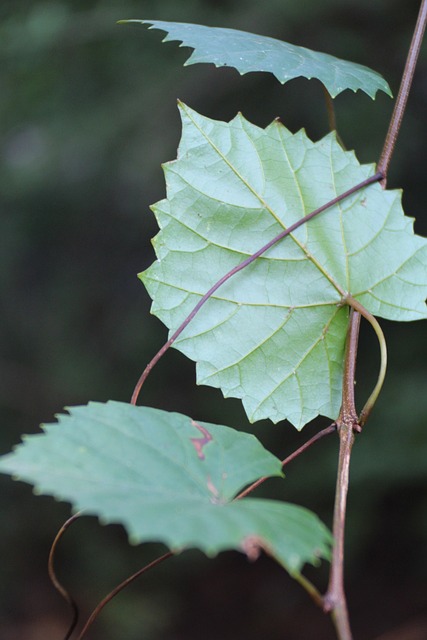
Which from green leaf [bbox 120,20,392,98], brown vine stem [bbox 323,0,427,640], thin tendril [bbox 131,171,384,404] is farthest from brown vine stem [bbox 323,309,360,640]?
green leaf [bbox 120,20,392,98]

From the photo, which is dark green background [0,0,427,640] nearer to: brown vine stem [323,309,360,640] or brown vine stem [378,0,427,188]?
brown vine stem [378,0,427,188]

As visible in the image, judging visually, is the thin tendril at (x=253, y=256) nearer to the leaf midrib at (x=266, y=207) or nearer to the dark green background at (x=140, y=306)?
the leaf midrib at (x=266, y=207)

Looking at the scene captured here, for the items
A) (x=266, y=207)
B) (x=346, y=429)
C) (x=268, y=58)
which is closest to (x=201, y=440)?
(x=346, y=429)

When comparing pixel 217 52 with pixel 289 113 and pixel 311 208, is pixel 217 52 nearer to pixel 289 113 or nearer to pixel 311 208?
pixel 311 208

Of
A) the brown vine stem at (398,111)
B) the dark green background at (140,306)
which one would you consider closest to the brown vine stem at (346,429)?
the brown vine stem at (398,111)

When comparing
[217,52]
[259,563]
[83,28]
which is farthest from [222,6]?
[259,563]

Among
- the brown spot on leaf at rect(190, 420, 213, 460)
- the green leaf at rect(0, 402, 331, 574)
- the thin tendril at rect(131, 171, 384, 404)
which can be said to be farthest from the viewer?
the thin tendril at rect(131, 171, 384, 404)

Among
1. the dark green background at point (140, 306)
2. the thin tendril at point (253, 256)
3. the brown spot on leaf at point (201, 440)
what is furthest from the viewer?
the dark green background at point (140, 306)

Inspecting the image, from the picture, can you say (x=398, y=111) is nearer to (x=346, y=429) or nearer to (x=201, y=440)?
(x=346, y=429)
